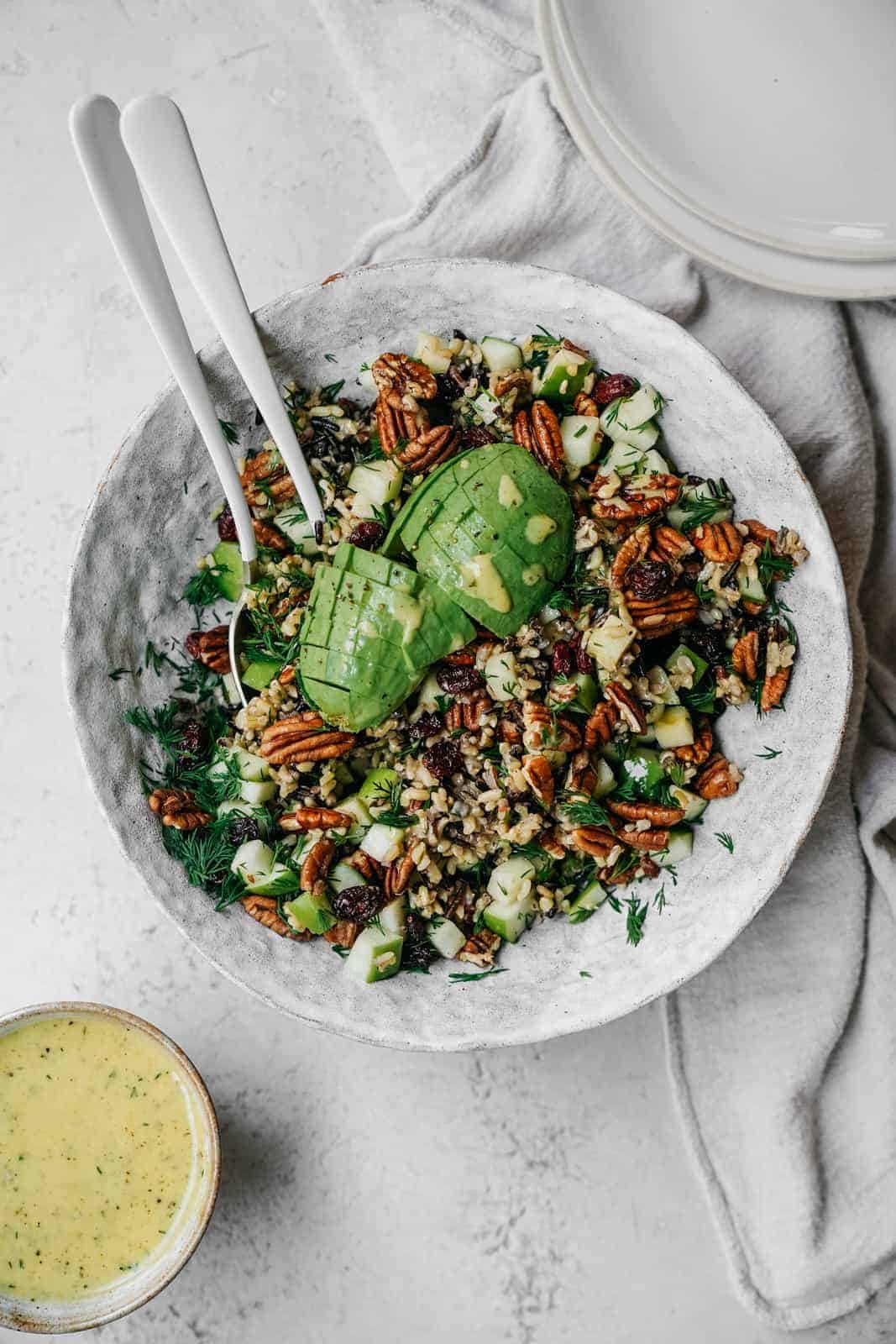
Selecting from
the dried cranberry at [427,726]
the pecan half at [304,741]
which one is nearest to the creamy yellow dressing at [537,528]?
the dried cranberry at [427,726]

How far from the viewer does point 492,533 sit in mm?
→ 1800

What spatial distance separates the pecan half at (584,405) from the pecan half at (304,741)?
714 millimetres

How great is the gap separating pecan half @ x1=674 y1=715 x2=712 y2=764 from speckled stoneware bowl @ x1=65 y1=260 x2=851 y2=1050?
0.17ft

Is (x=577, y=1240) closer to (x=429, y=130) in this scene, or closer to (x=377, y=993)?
(x=377, y=993)

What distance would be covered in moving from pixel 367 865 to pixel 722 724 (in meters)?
0.72

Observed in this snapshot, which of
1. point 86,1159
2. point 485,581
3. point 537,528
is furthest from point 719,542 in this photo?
point 86,1159

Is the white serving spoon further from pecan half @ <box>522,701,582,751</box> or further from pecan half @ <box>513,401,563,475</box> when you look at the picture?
pecan half @ <box>522,701,582,751</box>

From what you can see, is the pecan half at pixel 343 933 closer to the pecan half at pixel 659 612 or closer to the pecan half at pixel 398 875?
the pecan half at pixel 398 875

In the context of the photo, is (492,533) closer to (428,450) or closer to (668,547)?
(428,450)

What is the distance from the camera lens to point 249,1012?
2279mm

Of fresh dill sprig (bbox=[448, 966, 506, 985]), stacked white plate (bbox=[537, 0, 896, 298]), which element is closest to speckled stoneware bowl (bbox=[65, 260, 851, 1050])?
fresh dill sprig (bbox=[448, 966, 506, 985])

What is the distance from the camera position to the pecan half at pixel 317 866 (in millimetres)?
1943

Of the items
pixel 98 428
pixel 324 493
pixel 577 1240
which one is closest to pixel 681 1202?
pixel 577 1240

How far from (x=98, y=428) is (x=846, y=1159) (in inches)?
87.6
